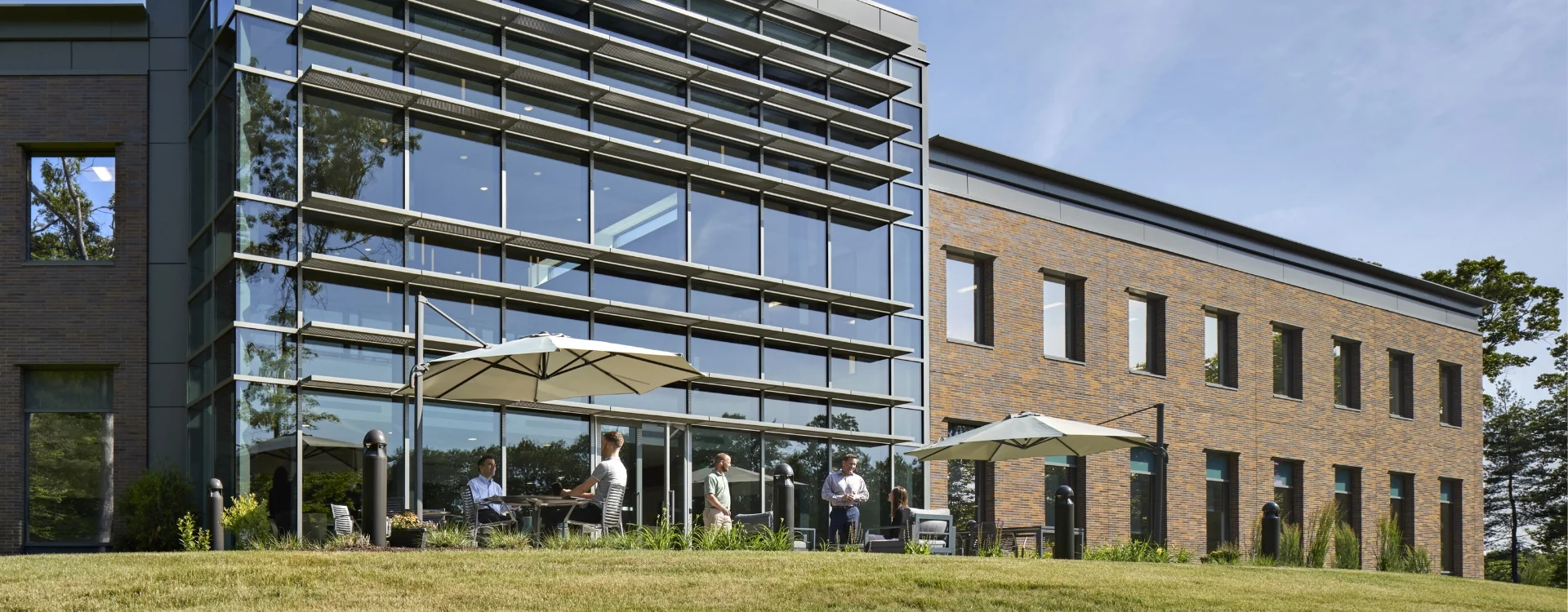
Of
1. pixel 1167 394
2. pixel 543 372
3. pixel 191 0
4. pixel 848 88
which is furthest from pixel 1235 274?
pixel 191 0

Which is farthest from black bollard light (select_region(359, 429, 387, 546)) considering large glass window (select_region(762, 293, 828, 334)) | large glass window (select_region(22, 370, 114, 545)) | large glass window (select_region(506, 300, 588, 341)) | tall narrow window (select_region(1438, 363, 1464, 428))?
tall narrow window (select_region(1438, 363, 1464, 428))

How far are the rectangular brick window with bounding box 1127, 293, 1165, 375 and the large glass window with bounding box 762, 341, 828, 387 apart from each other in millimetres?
8899

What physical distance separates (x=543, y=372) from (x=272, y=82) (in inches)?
207

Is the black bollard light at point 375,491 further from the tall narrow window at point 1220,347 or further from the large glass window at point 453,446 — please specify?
the tall narrow window at point 1220,347

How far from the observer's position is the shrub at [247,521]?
1738cm

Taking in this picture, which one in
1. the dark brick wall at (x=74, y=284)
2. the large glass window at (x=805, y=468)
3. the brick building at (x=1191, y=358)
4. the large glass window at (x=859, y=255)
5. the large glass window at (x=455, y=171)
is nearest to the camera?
the large glass window at (x=455, y=171)

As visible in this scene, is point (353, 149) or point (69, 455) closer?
point (353, 149)

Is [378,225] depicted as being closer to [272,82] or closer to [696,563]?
[272,82]

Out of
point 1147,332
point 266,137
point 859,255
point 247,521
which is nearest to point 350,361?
point 247,521

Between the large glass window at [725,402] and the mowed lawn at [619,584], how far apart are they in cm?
775

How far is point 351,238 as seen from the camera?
18.9 metres

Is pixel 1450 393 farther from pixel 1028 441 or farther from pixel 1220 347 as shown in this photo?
pixel 1028 441

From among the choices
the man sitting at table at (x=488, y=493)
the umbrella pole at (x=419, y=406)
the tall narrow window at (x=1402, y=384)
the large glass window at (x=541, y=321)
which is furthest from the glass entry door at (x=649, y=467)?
the tall narrow window at (x=1402, y=384)

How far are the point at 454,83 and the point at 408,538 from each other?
24.6 feet
